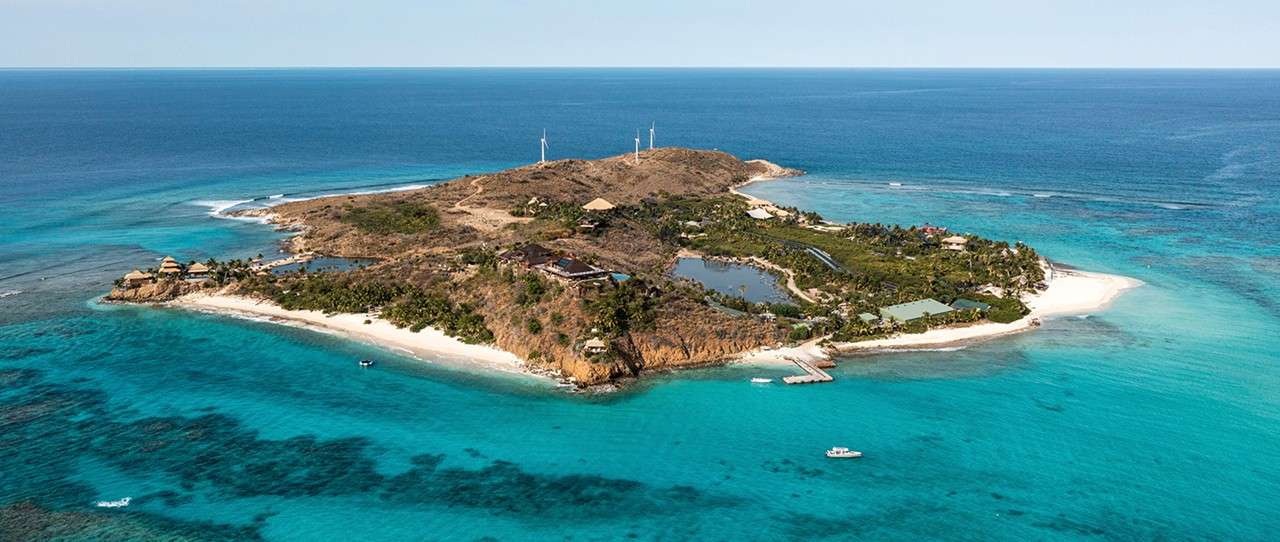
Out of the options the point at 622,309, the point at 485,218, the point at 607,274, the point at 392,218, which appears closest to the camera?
the point at 622,309

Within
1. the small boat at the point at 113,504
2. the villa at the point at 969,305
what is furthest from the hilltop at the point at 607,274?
the small boat at the point at 113,504

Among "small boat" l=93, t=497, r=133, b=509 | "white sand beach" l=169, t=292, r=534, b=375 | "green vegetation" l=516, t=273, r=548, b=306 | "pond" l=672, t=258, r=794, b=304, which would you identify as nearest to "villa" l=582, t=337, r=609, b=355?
"white sand beach" l=169, t=292, r=534, b=375

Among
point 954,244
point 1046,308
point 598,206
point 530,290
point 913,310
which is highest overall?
point 598,206

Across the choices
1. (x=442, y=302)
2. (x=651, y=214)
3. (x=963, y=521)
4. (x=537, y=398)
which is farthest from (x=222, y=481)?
(x=651, y=214)

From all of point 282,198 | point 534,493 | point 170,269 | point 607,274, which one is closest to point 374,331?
point 607,274

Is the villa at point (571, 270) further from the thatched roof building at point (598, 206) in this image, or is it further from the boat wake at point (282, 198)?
the boat wake at point (282, 198)

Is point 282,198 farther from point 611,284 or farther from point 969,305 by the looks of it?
point 969,305
